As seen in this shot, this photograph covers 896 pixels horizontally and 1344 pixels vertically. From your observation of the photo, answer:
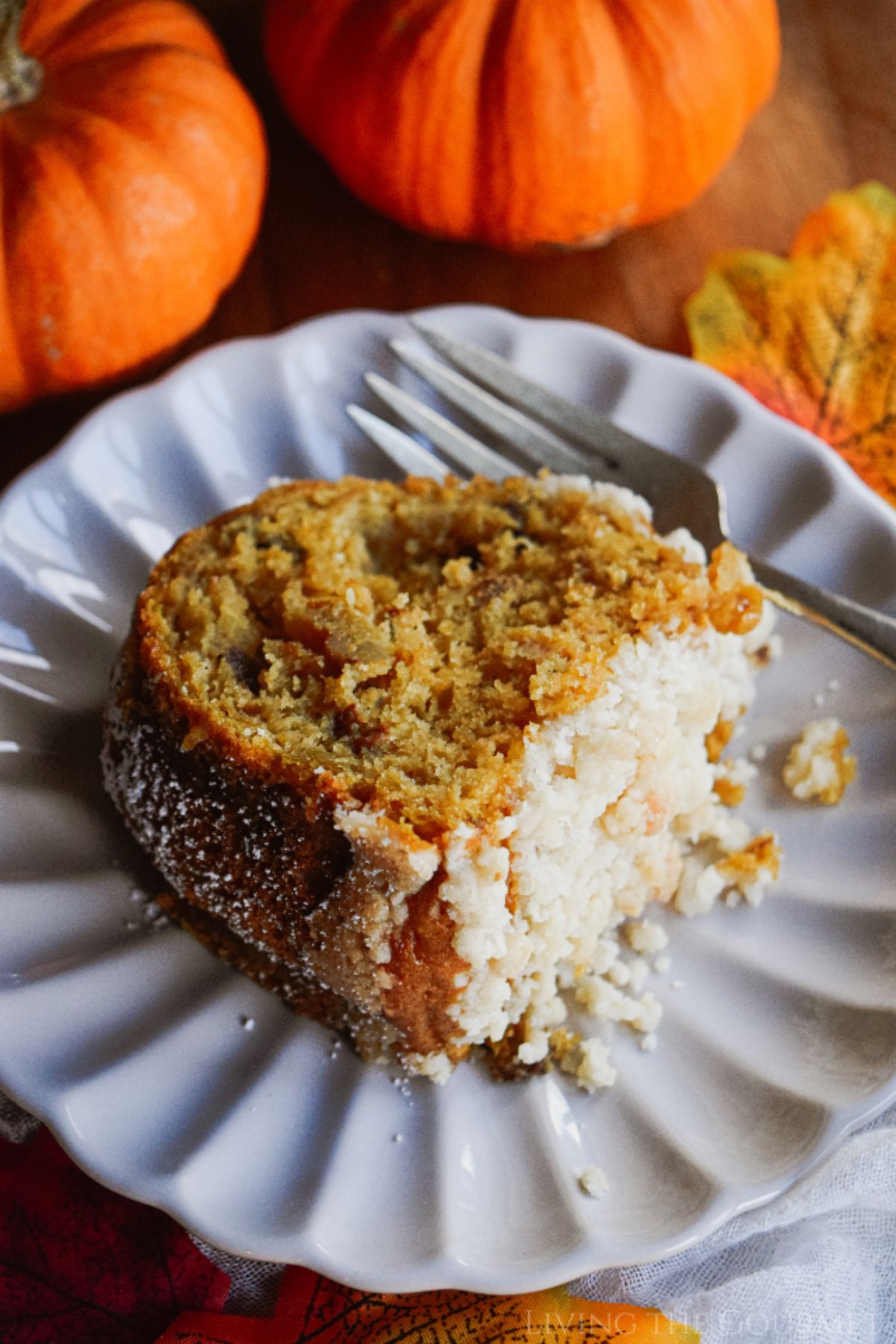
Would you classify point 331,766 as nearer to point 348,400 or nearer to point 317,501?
point 317,501

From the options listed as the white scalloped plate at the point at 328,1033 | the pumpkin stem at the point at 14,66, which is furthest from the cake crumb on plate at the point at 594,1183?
the pumpkin stem at the point at 14,66

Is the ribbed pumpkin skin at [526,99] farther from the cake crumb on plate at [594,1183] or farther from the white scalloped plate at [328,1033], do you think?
the cake crumb on plate at [594,1183]

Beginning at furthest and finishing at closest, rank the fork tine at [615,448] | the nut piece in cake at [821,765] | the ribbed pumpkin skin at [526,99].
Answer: the ribbed pumpkin skin at [526,99]
the fork tine at [615,448]
the nut piece in cake at [821,765]

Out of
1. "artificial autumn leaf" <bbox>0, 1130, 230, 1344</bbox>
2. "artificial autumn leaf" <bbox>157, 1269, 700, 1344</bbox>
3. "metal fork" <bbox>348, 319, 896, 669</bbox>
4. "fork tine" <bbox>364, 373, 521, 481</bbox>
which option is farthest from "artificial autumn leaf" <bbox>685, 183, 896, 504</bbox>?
"artificial autumn leaf" <bbox>0, 1130, 230, 1344</bbox>

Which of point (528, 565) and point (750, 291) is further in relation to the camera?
point (750, 291)

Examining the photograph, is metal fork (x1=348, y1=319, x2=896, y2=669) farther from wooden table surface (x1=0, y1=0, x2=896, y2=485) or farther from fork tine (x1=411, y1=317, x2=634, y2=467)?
wooden table surface (x1=0, y1=0, x2=896, y2=485)

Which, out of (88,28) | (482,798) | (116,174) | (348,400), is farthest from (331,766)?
(88,28)
